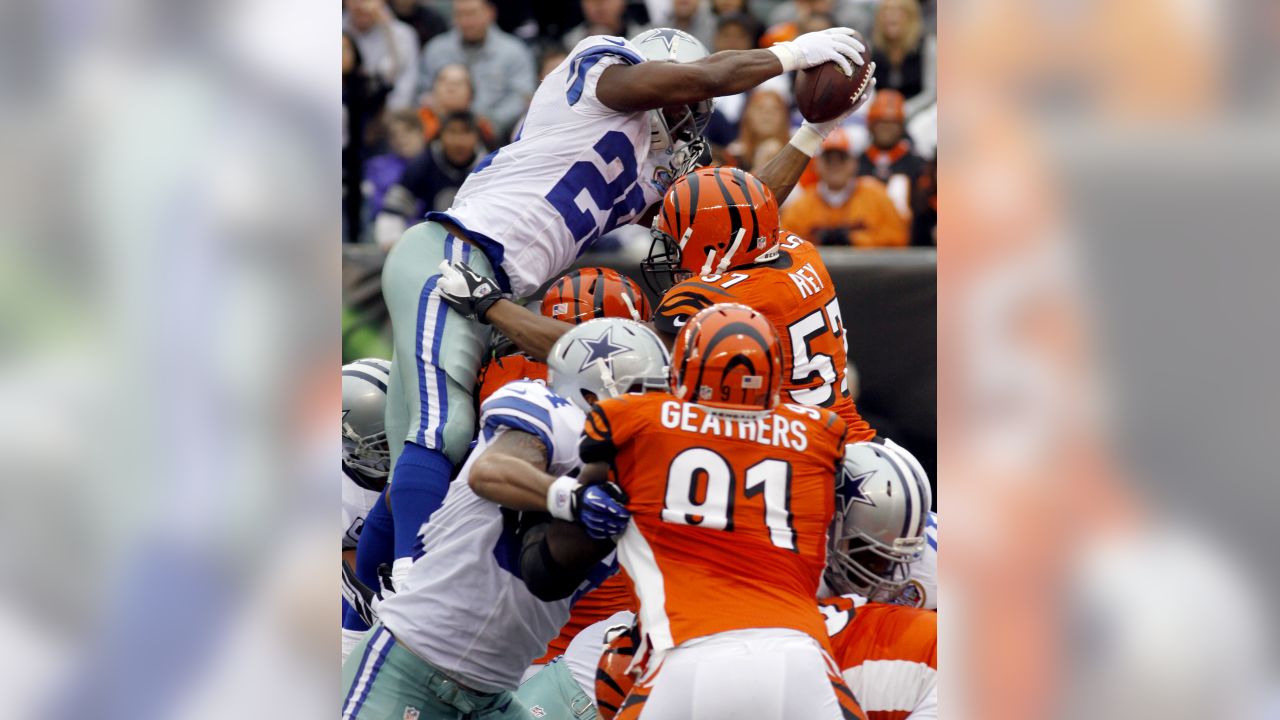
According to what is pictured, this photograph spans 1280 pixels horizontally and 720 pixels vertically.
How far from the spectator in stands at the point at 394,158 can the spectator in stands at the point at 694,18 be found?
1.72m

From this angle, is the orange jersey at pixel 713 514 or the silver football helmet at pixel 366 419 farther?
the silver football helmet at pixel 366 419

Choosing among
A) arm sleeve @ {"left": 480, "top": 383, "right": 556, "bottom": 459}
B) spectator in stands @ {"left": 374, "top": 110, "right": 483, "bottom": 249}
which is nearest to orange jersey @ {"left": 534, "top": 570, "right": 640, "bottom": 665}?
arm sleeve @ {"left": 480, "top": 383, "right": 556, "bottom": 459}

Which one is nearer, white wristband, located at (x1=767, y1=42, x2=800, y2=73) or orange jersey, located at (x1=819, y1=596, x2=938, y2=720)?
orange jersey, located at (x1=819, y1=596, x2=938, y2=720)

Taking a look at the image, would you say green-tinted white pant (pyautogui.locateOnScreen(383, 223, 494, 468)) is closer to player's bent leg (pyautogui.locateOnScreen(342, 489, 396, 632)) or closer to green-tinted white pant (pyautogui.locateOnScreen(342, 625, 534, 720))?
player's bent leg (pyautogui.locateOnScreen(342, 489, 396, 632))

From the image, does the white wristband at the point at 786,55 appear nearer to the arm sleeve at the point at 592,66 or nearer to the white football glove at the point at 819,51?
the white football glove at the point at 819,51

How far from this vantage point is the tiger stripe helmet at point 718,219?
5133 mm

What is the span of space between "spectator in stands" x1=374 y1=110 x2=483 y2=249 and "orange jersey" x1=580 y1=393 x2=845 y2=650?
575 centimetres

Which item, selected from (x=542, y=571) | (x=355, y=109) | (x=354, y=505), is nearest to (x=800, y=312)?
(x=542, y=571)

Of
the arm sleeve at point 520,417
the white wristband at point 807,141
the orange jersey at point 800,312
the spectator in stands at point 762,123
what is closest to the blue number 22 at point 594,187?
the orange jersey at point 800,312

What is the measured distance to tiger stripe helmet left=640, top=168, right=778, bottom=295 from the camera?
513cm
